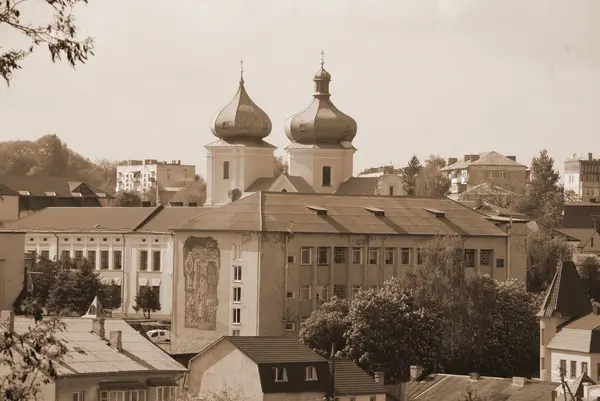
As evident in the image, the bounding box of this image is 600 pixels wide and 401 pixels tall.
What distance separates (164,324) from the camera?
98062mm

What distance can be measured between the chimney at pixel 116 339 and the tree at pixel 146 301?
46875 millimetres

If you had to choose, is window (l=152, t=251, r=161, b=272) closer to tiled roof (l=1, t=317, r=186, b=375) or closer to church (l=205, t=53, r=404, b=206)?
church (l=205, t=53, r=404, b=206)

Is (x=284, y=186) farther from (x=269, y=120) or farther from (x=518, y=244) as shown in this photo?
(x=518, y=244)

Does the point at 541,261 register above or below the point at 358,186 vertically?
below

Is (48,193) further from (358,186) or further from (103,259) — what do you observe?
(358,186)

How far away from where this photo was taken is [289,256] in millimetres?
90062

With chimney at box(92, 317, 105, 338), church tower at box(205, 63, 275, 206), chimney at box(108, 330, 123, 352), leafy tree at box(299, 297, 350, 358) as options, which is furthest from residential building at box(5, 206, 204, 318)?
chimney at box(108, 330, 123, 352)

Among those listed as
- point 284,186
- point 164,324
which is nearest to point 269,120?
point 284,186

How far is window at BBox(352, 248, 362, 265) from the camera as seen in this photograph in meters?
91.8

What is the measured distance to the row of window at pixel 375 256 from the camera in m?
90.8

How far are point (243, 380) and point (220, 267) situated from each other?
29404 millimetres

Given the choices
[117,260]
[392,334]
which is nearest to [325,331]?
[392,334]

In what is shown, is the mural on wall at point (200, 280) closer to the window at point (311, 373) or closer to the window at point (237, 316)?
the window at point (237, 316)

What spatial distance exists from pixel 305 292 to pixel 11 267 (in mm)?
17925
